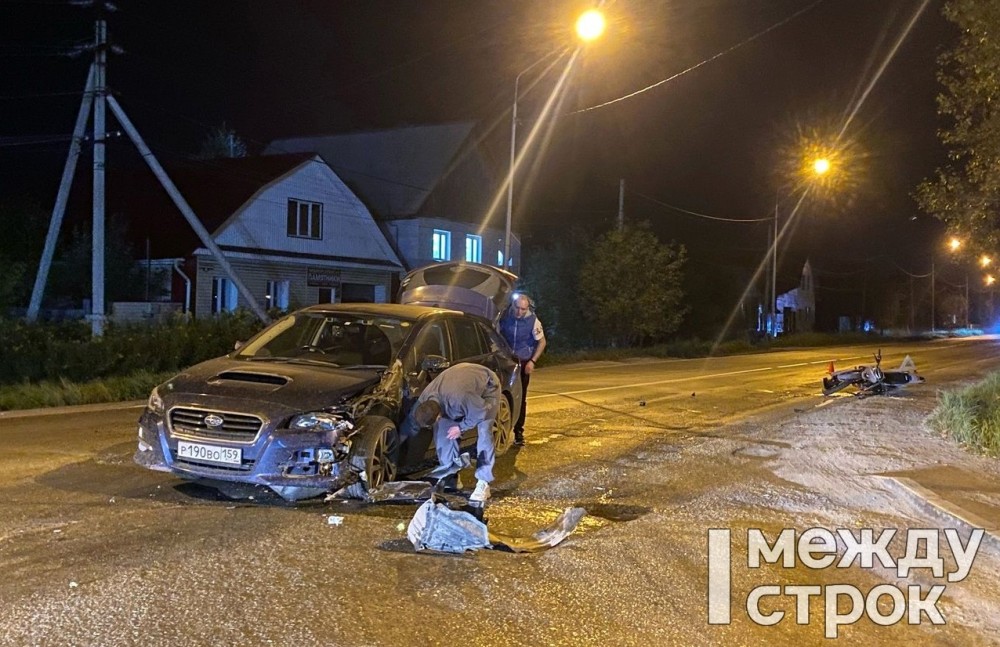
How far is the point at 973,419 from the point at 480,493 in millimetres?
6724

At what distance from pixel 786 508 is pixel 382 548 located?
3.45 m

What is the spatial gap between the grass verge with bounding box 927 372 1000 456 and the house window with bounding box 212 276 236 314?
72.4 ft

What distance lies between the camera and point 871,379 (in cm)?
1634

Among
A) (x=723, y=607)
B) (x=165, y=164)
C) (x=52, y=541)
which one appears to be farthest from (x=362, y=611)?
(x=165, y=164)

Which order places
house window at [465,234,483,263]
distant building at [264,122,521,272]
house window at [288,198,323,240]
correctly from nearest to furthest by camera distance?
house window at [288,198,323,240]
distant building at [264,122,521,272]
house window at [465,234,483,263]

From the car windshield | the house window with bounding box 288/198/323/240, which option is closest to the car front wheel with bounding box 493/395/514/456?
the car windshield

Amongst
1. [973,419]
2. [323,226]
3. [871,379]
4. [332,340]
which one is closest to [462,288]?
[332,340]

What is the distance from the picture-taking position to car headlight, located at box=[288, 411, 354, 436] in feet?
20.6

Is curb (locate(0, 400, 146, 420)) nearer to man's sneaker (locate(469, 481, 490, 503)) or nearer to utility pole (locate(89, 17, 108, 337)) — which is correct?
utility pole (locate(89, 17, 108, 337))

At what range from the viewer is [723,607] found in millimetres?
4766

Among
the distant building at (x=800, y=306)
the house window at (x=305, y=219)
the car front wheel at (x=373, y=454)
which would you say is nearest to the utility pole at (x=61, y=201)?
the house window at (x=305, y=219)

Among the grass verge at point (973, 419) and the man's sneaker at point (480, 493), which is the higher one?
the grass verge at point (973, 419)

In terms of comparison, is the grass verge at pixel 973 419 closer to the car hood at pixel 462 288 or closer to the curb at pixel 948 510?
the curb at pixel 948 510

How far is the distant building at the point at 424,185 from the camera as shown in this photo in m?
36.7
